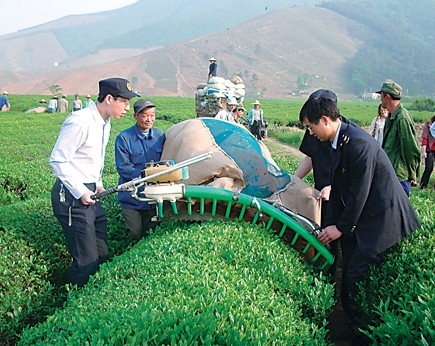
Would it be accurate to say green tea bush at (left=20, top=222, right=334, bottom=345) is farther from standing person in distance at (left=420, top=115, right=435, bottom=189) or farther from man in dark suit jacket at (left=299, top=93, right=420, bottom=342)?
standing person in distance at (left=420, top=115, right=435, bottom=189)

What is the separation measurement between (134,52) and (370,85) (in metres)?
108

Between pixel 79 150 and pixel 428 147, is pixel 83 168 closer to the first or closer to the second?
pixel 79 150

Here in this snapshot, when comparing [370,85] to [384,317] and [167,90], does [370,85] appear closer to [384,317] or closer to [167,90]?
[167,90]

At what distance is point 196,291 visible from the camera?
9.50 feet

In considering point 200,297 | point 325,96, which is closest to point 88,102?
point 325,96

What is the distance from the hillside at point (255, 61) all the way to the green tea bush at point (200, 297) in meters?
91.4

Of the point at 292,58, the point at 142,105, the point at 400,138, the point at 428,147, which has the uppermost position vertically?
the point at 142,105

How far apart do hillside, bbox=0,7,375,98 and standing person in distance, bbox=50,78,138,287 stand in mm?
90843

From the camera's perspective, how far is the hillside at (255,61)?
108 metres

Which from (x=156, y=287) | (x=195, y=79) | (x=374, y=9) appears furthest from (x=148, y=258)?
(x=374, y=9)

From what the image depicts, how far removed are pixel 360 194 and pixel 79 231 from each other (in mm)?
2365

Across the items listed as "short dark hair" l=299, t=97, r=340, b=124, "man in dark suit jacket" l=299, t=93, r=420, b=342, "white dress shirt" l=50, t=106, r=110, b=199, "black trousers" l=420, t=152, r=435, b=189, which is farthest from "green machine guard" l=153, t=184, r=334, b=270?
"black trousers" l=420, t=152, r=435, b=189

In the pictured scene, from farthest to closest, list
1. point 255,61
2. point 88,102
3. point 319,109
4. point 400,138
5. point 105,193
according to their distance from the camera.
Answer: point 255,61 → point 88,102 → point 400,138 → point 105,193 → point 319,109

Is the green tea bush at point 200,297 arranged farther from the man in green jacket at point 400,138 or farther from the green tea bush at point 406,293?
the man in green jacket at point 400,138
